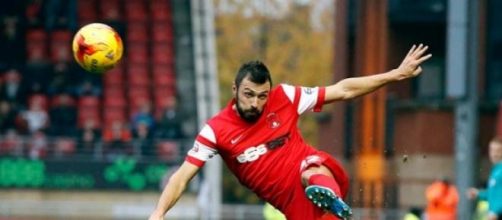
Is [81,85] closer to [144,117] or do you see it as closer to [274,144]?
[144,117]

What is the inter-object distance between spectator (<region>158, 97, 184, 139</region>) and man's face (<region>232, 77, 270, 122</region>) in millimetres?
17050

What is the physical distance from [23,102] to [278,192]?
18.6 metres

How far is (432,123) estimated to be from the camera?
25234mm

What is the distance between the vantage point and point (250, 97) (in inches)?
401

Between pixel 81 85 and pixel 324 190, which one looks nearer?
pixel 324 190

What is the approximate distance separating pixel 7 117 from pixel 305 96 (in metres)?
18.5

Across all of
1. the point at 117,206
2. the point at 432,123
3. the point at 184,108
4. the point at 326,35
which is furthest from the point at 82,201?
the point at 326,35

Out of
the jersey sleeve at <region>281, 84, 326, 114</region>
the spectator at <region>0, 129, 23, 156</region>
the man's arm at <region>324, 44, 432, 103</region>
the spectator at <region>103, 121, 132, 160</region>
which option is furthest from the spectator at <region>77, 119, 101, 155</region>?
the man's arm at <region>324, 44, 432, 103</region>

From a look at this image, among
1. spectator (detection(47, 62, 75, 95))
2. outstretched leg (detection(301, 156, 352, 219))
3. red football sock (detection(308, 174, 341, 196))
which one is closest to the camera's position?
outstretched leg (detection(301, 156, 352, 219))

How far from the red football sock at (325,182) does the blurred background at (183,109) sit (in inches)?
369

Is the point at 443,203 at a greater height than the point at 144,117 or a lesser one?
lesser

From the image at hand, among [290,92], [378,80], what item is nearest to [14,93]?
[290,92]

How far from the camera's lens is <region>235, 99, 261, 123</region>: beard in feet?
33.8

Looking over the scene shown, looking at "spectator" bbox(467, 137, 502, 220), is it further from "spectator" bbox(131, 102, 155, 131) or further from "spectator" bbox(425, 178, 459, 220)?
"spectator" bbox(131, 102, 155, 131)
